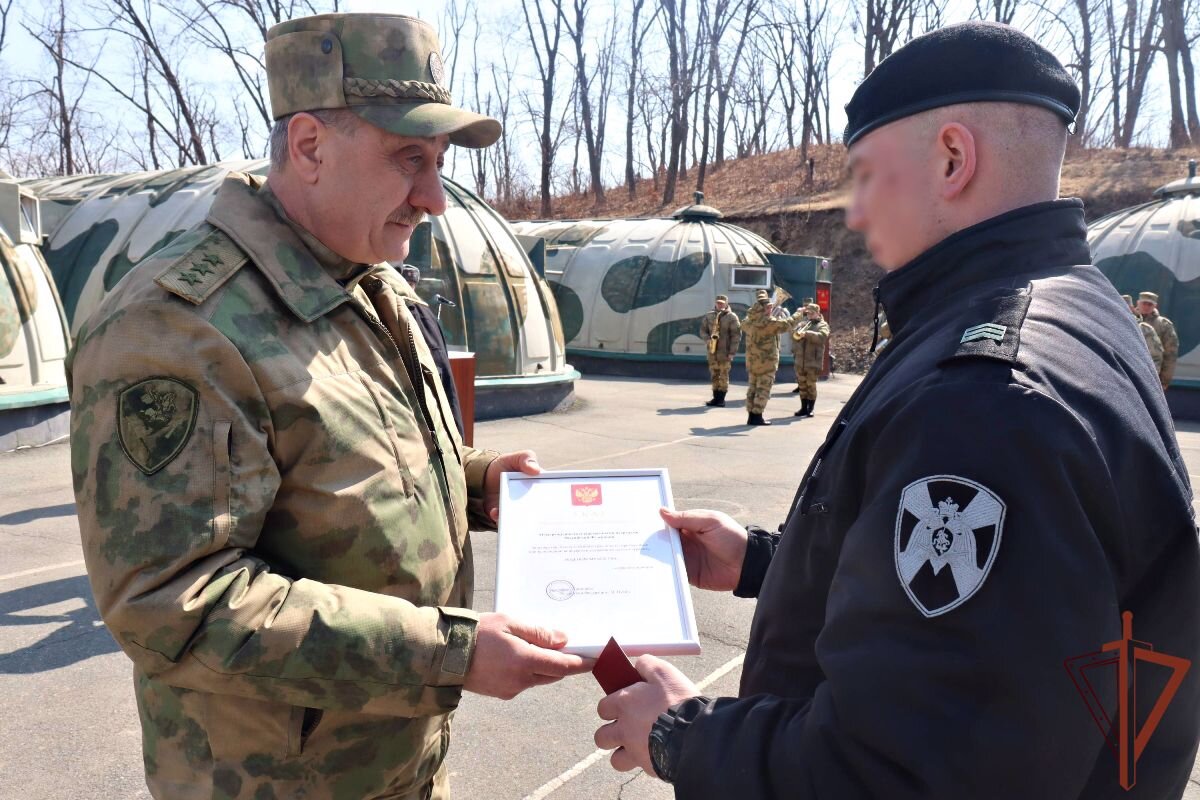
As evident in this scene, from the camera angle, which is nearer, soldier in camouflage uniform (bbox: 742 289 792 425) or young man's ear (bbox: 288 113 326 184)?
young man's ear (bbox: 288 113 326 184)

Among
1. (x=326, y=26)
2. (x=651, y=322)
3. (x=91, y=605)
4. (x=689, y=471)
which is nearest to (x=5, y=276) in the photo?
(x=91, y=605)

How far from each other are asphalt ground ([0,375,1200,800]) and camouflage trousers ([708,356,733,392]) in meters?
6.53

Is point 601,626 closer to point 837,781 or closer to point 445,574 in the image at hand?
point 445,574

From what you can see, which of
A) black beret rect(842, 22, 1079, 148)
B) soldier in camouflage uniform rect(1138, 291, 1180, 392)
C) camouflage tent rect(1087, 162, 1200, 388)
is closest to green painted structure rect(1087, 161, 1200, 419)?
camouflage tent rect(1087, 162, 1200, 388)

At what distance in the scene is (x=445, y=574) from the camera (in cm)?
197

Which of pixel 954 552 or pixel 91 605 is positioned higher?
pixel 954 552

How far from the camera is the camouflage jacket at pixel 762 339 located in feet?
44.7

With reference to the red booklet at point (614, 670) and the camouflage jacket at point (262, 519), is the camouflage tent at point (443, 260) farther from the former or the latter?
the red booklet at point (614, 670)

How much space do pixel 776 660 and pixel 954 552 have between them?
578 mm

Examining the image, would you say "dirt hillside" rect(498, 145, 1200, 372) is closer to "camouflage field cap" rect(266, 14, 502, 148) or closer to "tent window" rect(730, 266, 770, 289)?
"tent window" rect(730, 266, 770, 289)

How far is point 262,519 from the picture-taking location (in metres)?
1.62

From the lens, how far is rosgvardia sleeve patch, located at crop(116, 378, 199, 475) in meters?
1.54
